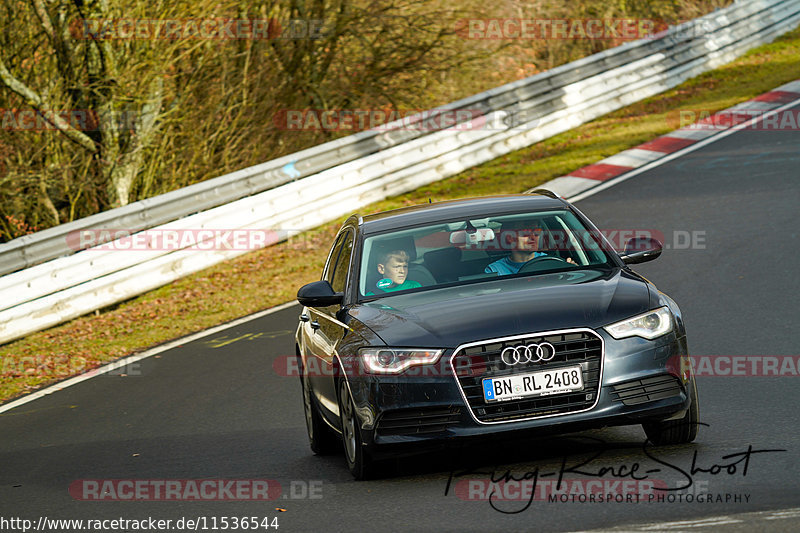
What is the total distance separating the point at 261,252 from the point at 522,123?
681 cm

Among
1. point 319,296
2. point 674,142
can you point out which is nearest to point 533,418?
point 319,296

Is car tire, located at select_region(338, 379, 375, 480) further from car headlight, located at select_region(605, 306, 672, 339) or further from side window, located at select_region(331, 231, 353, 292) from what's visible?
car headlight, located at select_region(605, 306, 672, 339)

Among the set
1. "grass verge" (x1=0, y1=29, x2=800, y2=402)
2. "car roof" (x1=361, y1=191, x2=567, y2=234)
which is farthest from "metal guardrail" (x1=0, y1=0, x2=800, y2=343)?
"car roof" (x1=361, y1=191, x2=567, y2=234)

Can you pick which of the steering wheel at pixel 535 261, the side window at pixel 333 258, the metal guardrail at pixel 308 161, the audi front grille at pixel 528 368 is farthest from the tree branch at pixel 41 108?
the audi front grille at pixel 528 368

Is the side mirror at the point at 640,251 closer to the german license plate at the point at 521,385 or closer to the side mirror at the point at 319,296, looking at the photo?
the german license plate at the point at 521,385

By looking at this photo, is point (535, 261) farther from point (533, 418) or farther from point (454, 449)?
point (533, 418)

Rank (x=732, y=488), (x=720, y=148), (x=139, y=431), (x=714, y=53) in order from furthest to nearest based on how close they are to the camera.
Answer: (x=714, y=53) < (x=720, y=148) < (x=139, y=431) < (x=732, y=488)

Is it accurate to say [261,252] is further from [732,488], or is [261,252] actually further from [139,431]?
[732,488]

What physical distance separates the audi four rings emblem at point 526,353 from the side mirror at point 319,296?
1645mm

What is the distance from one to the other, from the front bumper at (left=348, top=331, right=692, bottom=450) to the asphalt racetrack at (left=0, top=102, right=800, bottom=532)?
0.30 metres

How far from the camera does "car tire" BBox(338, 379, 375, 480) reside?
6.56 m

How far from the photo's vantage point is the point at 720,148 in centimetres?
1866

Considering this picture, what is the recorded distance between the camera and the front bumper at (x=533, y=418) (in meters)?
6.16

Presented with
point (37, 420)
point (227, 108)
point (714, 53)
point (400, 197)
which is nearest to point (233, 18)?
point (227, 108)
